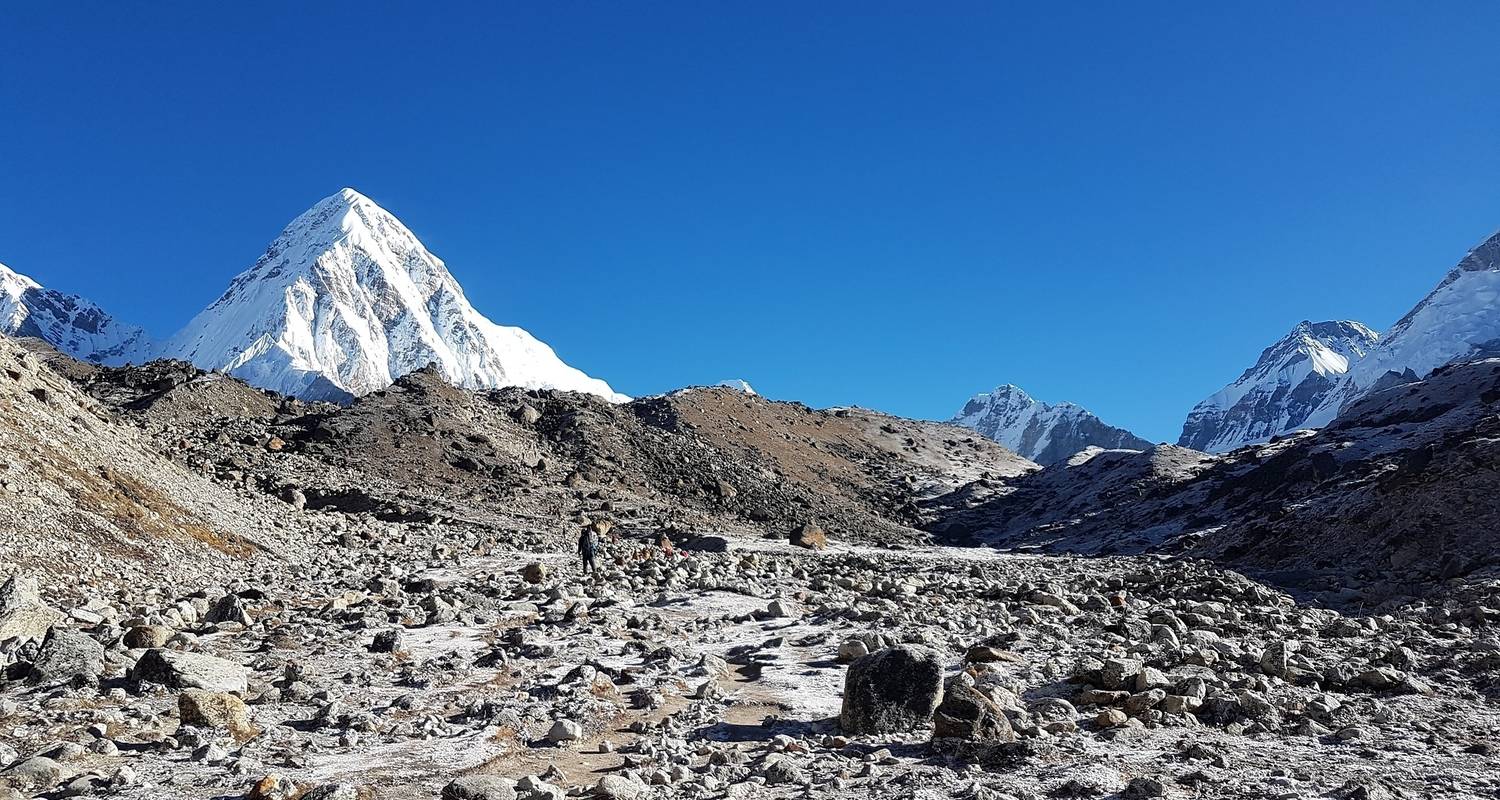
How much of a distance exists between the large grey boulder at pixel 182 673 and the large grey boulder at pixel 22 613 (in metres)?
2.90

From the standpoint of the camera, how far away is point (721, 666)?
1349 cm

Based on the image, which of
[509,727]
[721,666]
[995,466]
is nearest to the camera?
[509,727]

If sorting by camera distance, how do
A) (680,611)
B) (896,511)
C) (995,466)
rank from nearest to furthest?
1. (680,611)
2. (896,511)
3. (995,466)

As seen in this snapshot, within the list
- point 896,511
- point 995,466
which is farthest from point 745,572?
point 995,466

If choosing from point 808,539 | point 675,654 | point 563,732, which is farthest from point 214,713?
point 808,539

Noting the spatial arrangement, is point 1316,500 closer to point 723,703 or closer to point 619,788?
point 723,703

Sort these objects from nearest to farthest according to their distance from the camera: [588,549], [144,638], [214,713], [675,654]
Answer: [214,713]
[144,638]
[675,654]
[588,549]

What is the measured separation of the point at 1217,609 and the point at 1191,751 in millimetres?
12487

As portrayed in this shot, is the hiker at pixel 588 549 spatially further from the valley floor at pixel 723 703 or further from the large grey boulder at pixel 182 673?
the large grey boulder at pixel 182 673

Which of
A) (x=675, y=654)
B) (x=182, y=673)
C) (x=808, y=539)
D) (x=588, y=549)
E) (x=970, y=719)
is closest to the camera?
(x=970, y=719)

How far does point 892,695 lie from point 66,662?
9316 mm

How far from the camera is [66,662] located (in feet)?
35.3

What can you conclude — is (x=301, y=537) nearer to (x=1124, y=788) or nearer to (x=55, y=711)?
(x=55, y=711)

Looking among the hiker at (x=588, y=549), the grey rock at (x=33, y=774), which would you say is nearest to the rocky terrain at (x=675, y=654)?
the grey rock at (x=33, y=774)
